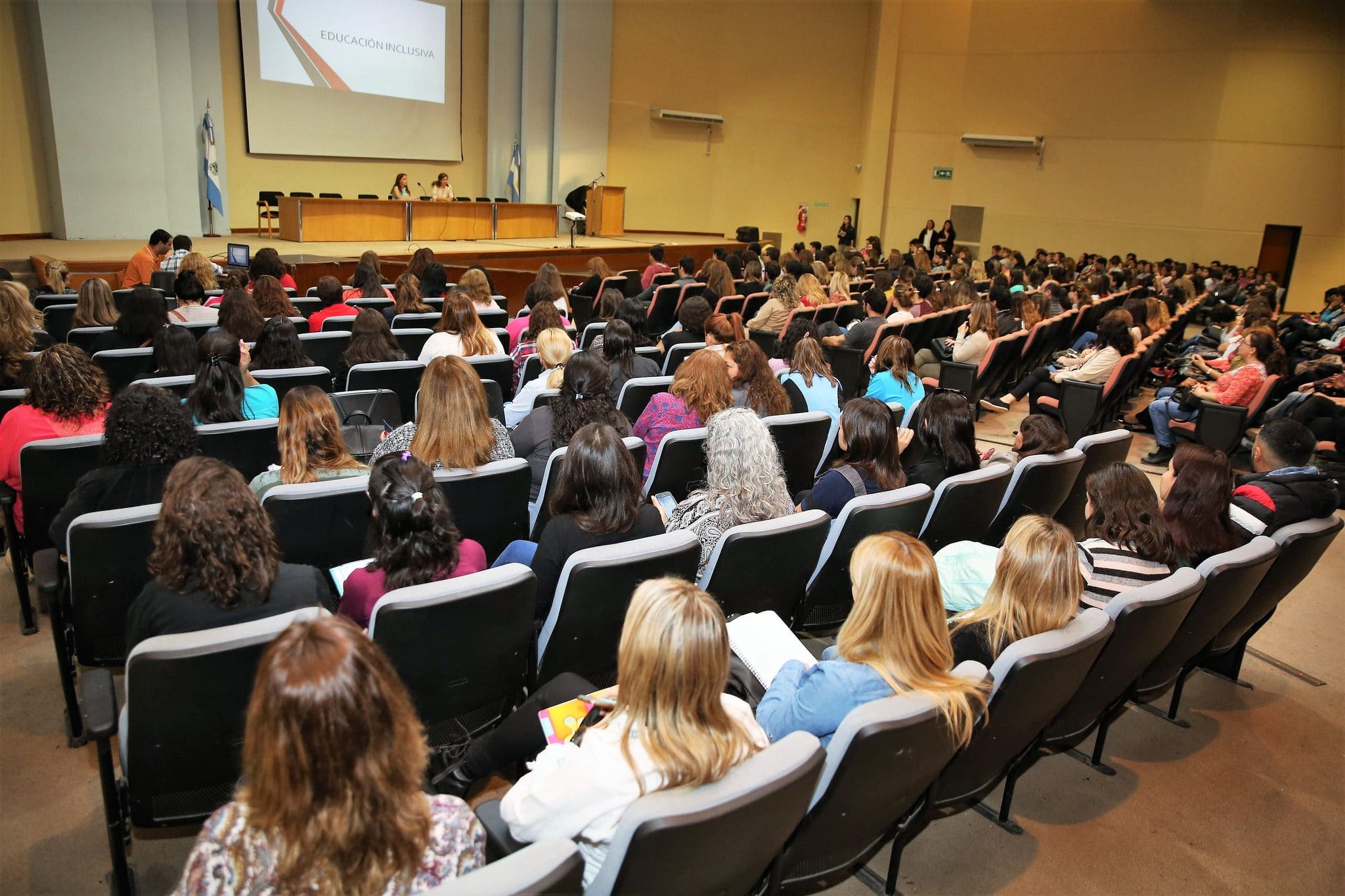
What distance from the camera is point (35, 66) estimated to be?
35.9 feet

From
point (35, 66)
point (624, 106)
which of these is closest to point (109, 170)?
point (35, 66)

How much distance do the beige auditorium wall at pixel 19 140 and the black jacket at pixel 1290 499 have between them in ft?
44.5

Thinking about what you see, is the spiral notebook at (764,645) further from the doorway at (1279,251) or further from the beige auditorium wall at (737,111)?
the doorway at (1279,251)

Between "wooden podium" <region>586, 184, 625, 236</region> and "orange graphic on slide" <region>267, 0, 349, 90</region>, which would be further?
"wooden podium" <region>586, 184, 625, 236</region>

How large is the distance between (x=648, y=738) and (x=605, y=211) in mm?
16111

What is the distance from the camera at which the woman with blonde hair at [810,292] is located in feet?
28.0

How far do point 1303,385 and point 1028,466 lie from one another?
495 cm

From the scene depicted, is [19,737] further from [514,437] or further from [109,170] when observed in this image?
[109,170]

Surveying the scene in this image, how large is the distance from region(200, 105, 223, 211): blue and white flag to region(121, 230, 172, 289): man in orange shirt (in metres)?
4.65

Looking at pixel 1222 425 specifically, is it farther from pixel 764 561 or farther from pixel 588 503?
pixel 588 503

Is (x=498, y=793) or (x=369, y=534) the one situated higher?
(x=369, y=534)

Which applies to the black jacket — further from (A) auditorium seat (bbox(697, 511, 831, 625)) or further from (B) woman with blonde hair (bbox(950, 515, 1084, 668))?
(A) auditorium seat (bbox(697, 511, 831, 625))

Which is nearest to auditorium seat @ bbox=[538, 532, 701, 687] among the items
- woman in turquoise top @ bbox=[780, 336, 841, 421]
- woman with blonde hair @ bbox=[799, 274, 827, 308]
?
woman in turquoise top @ bbox=[780, 336, 841, 421]

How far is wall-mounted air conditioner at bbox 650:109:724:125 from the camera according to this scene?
722 inches
